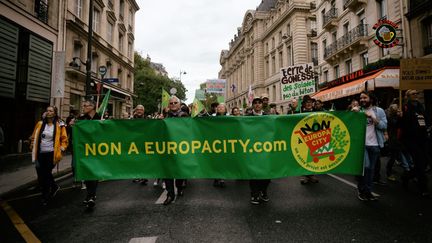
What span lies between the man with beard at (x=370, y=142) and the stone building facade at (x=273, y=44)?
17.9 metres

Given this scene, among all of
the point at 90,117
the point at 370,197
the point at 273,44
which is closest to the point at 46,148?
the point at 90,117

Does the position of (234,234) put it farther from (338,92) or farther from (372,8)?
(372,8)

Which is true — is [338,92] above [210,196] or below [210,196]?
above

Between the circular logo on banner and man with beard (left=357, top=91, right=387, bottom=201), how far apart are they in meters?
0.43

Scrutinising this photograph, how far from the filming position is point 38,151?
5418 mm

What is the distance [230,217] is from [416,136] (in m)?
4.06

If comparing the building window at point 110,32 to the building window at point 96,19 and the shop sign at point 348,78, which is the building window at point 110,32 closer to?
the building window at point 96,19

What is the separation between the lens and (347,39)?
22.3 metres

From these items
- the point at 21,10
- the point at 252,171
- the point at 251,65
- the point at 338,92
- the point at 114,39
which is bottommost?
the point at 252,171

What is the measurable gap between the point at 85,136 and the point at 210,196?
2498 mm

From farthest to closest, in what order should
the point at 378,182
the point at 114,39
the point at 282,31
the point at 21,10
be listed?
the point at 282,31 → the point at 114,39 → the point at 21,10 → the point at 378,182

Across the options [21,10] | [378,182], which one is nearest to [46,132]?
[378,182]

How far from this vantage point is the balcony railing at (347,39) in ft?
66.5

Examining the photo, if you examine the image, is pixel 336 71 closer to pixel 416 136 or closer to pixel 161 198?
pixel 416 136
